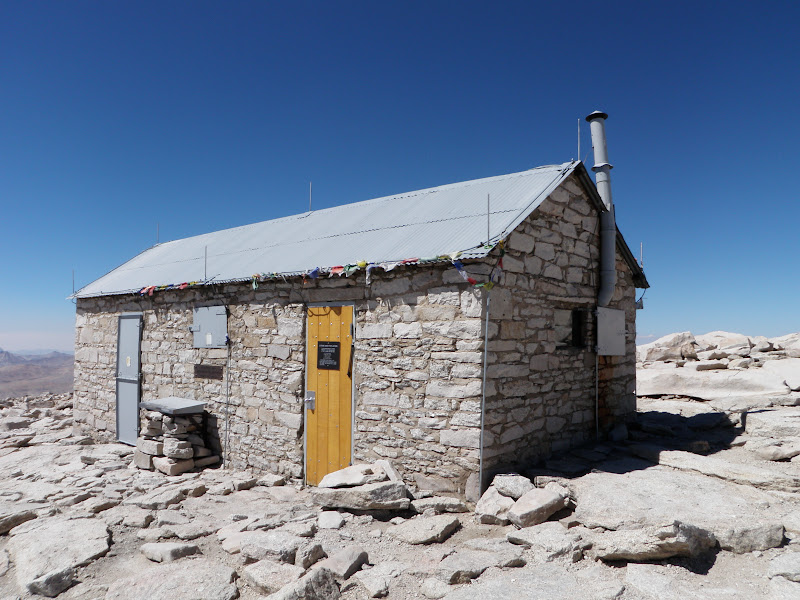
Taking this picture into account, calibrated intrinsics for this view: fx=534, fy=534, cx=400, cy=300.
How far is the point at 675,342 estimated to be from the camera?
16.7 metres

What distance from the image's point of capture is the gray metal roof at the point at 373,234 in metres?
6.78

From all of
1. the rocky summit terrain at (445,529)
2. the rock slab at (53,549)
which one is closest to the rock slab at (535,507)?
the rocky summit terrain at (445,529)

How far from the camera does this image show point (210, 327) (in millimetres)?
9219

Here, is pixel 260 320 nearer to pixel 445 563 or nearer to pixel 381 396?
pixel 381 396

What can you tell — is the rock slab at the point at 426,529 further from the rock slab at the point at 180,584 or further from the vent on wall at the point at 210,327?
the vent on wall at the point at 210,327

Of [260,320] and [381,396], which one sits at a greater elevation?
[260,320]

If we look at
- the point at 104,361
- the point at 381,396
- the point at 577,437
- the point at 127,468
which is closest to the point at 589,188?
the point at 577,437

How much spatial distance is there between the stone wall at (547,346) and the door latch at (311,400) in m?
2.73

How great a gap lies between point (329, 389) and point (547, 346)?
9.99 ft

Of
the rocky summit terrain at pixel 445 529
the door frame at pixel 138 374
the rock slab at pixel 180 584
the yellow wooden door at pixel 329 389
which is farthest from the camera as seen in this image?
the door frame at pixel 138 374

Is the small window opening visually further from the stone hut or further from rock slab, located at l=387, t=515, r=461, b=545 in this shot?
rock slab, located at l=387, t=515, r=461, b=545

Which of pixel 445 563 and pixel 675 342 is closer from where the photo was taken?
pixel 445 563

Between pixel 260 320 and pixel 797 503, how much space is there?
7131mm

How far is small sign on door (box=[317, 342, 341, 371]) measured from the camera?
7.41 metres
